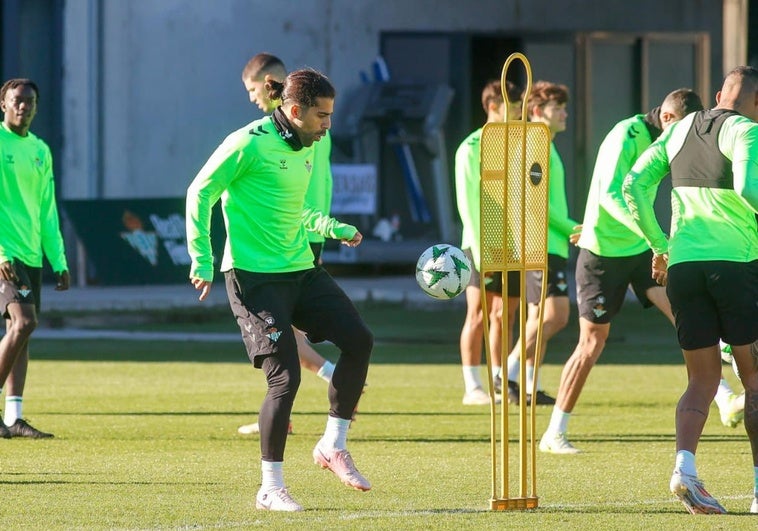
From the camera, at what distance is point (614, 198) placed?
9062 millimetres

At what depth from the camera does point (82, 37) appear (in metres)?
23.6

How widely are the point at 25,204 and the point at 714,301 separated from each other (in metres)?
4.77

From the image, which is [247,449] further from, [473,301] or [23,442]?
[473,301]

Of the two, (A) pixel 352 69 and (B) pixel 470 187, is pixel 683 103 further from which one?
(A) pixel 352 69

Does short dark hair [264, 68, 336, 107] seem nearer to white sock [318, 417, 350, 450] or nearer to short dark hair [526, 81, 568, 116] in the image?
white sock [318, 417, 350, 450]

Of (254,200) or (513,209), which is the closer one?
(513,209)

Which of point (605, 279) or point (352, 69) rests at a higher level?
point (352, 69)

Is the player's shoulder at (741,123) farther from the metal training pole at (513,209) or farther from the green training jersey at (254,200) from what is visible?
the green training jersey at (254,200)

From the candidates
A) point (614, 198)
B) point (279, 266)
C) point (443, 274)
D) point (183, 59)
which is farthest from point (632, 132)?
point (183, 59)

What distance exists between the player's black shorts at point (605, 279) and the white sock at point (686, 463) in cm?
245

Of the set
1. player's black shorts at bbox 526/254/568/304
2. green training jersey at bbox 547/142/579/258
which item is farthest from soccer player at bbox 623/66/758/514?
player's black shorts at bbox 526/254/568/304

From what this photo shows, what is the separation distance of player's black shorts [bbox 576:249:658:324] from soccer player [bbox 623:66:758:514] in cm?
221

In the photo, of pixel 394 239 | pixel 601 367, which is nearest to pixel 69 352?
pixel 601 367

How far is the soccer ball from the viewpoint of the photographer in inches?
322
